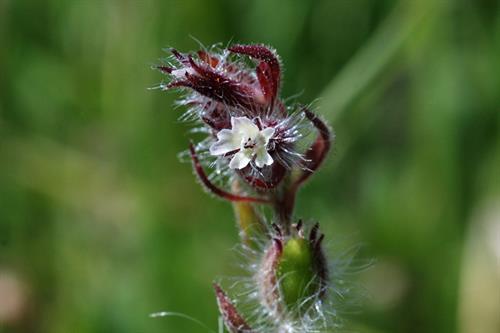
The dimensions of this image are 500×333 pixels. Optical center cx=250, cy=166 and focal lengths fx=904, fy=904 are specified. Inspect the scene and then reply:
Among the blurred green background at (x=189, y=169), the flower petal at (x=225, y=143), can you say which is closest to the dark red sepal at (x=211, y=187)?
the flower petal at (x=225, y=143)

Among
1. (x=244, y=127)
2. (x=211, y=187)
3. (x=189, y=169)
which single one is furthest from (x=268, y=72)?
(x=189, y=169)

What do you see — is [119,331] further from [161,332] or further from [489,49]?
[489,49]

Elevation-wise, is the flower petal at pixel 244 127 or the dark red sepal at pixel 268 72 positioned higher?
the dark red sepal at pixel 268 72

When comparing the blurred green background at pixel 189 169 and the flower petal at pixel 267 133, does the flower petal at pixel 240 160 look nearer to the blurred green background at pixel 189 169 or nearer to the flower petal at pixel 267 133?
the flower petal at pixel 267 133

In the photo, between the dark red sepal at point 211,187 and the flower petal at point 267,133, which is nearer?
the flower petal at point 267,133

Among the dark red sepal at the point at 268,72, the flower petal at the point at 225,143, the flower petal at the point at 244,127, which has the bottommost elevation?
the flower petal at the point at 225,143

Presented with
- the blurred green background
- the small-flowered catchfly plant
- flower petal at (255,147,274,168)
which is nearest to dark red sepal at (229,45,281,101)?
the small-flowered catchfly plant

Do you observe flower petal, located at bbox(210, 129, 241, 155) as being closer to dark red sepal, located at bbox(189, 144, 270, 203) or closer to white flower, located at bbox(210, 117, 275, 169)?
white flower, located at bbox(210, 117, 275, 169)

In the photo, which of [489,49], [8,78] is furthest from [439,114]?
[8,78]

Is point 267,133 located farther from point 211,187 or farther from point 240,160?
point 211,187
